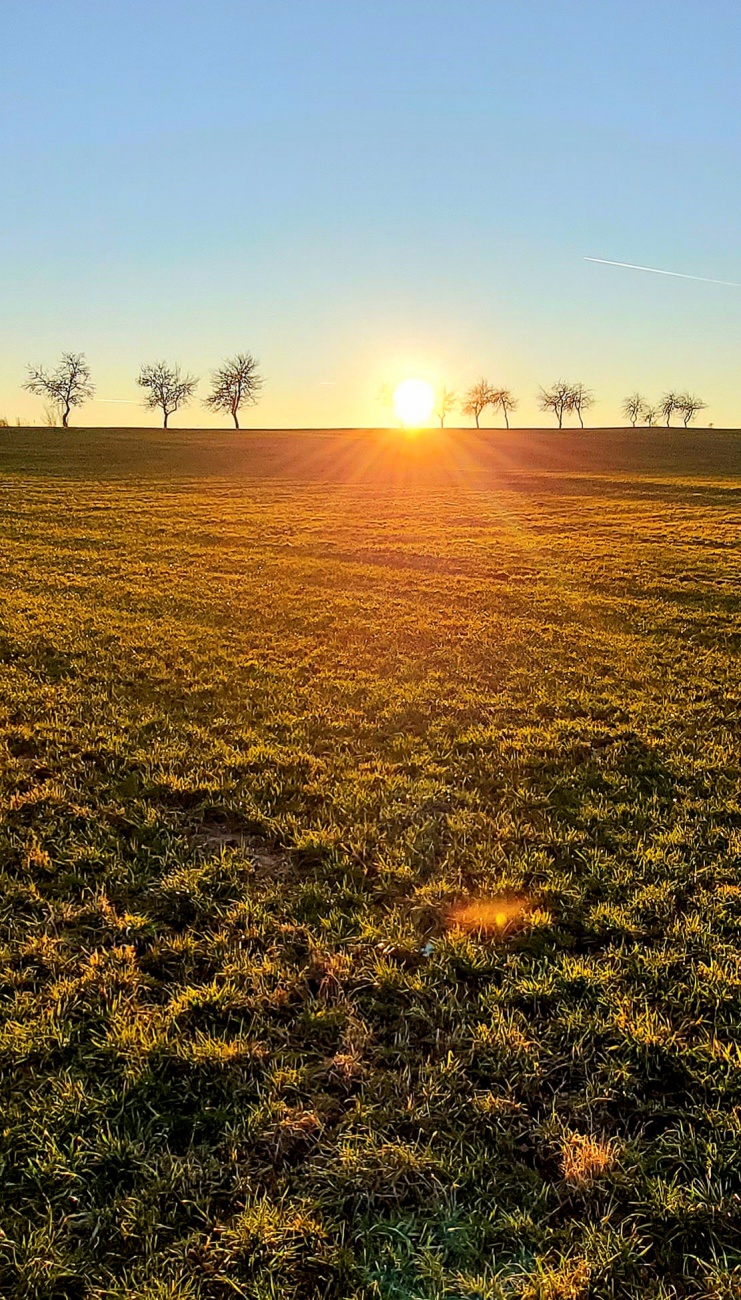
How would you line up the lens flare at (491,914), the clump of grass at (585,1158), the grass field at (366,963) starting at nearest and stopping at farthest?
the grass field at (366,963) → the clump of grass at (585,1158) → the lens flare at (491,914)

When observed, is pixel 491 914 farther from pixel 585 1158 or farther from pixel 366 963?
pixel 585 1158

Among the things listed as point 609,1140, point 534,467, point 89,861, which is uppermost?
point 534,467

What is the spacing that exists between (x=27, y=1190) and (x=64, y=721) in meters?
5.19

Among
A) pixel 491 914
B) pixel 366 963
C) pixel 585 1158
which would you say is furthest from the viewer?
pixel 491 914

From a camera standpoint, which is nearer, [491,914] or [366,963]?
[366,963]

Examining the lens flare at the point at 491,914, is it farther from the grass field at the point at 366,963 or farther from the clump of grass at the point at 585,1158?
the clump of grass at the point at 585,1158

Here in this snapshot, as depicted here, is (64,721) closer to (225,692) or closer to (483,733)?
(225,692)

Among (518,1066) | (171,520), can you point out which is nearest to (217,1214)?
(518,1066)

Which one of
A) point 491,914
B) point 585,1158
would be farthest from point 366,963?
point 585,1158

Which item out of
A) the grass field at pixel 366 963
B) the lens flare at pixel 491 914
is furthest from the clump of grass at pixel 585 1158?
the lens flare at pixel 491 914

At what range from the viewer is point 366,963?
4.20m

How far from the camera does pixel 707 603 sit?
14.1 meters

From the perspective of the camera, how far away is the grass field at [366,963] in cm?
275

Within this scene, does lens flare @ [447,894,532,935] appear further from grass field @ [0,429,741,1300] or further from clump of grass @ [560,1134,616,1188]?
clump of grass @ [560,1134,616,1188]
